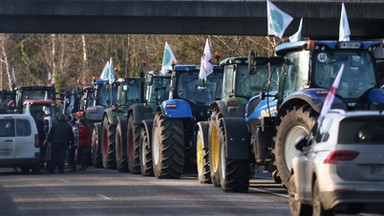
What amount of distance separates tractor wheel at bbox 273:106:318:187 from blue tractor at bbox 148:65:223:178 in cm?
692

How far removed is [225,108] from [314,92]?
458cm

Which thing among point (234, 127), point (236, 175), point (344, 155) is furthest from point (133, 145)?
point (344, 155)

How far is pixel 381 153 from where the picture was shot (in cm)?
1480

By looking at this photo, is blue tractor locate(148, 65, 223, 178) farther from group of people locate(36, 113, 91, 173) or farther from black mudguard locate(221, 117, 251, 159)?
group of people locate(36, 113, 91, 173)

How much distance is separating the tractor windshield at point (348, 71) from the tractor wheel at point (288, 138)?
3.07 ft

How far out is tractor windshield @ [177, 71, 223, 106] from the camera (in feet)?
90.5

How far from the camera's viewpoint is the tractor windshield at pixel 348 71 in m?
20.0

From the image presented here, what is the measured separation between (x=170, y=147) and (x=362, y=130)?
1228cm

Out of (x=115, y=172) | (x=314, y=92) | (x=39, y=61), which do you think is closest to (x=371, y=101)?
(x=314, y=92)

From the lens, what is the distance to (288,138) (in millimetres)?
19859

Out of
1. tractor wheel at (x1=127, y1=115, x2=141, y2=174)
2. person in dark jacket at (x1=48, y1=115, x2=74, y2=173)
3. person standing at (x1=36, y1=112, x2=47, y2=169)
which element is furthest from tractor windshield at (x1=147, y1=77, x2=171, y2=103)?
person standing at (x1=36, y1=112, x2=47, y2=169)

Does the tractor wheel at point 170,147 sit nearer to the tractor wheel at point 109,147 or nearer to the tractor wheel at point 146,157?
the tractor wheel at point 146,157

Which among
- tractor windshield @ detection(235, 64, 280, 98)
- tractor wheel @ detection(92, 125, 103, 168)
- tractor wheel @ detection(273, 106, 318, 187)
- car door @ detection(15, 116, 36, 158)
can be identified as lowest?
tractor wheel @ detection(92, 125, 103, 168)

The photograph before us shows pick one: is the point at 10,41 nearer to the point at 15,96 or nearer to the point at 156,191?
the point at 15,96
